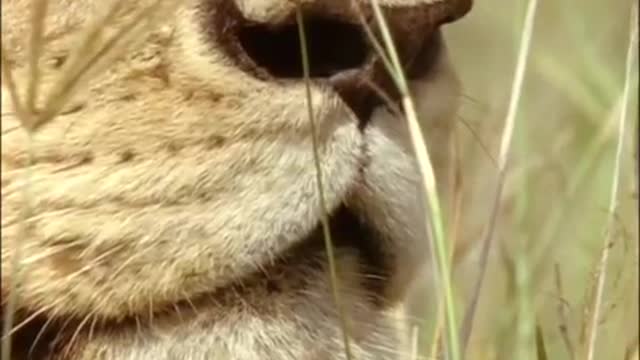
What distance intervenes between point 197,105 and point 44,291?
0.19 m

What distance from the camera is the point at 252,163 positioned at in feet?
5.62

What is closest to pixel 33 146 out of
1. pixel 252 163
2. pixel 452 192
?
pixel 252 163

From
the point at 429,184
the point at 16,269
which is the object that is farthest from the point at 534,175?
the point at 16,269

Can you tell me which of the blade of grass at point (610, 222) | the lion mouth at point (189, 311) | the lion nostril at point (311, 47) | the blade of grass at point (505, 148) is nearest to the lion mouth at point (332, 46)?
the lion nostril at point (311, 47)

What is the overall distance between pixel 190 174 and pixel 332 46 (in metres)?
0.15

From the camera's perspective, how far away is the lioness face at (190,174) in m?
1.71

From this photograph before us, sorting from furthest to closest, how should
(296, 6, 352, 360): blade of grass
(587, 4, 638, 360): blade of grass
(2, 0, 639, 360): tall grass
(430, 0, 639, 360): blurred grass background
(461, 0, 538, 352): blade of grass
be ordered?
(430, 0, 639, 360): blurred grass background, (587, 4, 638, 360): blade of grass, (461, 0, 538, 352): blade of grass, (2, 0, 639, 360): tall grass, (296, 6, 352, 360): blade of grass

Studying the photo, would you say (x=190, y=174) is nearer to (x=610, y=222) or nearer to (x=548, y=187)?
(x=610, y=222)

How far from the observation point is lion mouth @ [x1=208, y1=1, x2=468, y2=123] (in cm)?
170

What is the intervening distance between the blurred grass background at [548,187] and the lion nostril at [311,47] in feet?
1.03

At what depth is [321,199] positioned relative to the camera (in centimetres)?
173

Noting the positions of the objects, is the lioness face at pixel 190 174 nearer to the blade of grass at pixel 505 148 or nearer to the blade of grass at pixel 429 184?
the blade of grass at pixel 429 184

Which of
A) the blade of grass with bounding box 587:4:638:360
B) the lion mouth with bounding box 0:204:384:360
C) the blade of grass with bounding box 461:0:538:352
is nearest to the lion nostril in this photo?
the lion mouth with bounding box 0:204:384:360

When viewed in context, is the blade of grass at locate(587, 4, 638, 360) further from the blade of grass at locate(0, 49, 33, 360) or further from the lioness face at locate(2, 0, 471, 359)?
the blade of grass at locate(0, 49, 33, 360)
